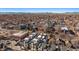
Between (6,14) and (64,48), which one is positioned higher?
(6,14)

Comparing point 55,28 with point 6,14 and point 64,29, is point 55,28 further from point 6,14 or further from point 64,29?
point 6,14

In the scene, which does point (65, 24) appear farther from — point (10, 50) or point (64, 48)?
point (10, 50)

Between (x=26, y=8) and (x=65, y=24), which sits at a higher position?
(x=26, y=8)

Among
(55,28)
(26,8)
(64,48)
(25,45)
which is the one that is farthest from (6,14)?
(64,48)

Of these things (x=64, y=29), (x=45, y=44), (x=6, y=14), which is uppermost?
(x=6, y=14)
